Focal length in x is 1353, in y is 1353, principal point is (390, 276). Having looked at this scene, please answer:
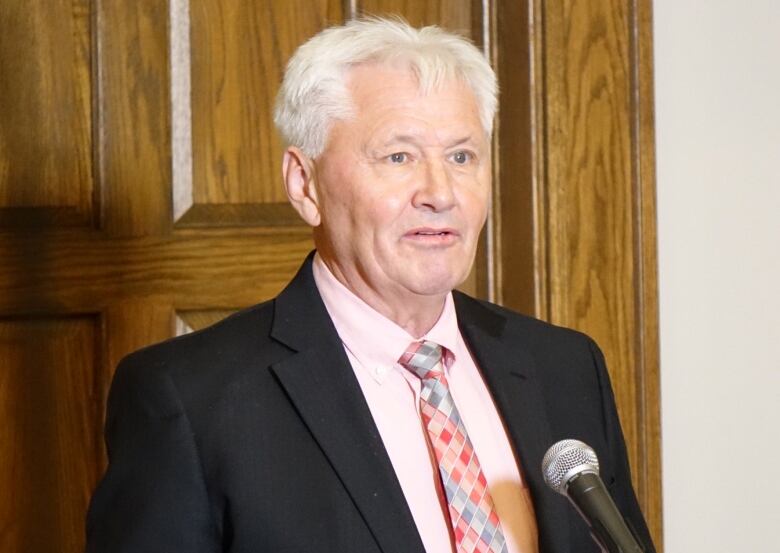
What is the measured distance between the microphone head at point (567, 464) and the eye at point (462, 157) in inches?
19.1

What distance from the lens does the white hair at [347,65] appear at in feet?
5.28

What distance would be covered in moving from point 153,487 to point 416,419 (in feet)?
1.07

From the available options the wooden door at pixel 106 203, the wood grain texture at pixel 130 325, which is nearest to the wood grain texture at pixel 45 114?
the wooden door at pixel 106 203

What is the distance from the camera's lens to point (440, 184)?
1.58m

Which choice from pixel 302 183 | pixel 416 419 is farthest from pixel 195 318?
pixel 416 419

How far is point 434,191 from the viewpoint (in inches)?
62.1

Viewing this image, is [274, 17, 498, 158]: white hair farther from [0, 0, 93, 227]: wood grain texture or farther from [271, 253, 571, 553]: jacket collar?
[0, 0, 93, 227]: wood grain texture

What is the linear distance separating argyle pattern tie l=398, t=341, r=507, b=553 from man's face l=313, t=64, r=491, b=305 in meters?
0.09

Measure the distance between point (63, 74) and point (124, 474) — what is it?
102 centimetres

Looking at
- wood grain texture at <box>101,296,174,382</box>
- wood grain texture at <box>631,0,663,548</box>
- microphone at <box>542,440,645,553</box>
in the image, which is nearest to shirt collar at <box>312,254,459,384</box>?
microphone at <box>542,440,645,553</box>

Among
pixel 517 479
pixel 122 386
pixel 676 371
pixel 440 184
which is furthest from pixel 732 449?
pixel 122 386

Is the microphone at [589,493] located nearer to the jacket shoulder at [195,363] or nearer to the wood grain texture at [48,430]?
the jacket shoulder at [195,363]

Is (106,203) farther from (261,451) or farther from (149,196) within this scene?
(261,451)

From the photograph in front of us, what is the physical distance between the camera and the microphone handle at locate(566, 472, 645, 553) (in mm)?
1166
